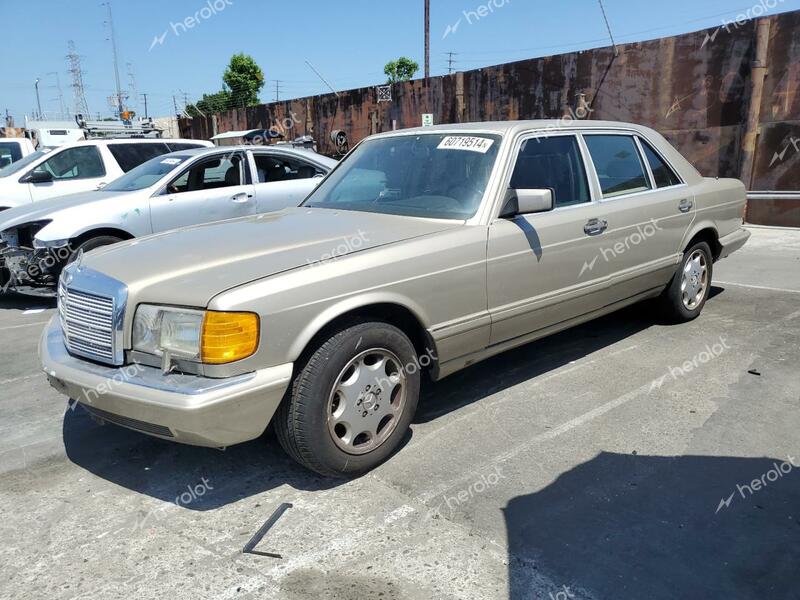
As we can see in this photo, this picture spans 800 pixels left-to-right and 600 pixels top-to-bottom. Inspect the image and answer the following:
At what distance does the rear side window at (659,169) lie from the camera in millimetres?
5086

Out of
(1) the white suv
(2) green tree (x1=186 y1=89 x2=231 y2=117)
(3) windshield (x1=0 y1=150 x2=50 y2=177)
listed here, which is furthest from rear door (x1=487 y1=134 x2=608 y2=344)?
Answer: (2) green tree (x1=186 y1=89 x2=231 y2=117)

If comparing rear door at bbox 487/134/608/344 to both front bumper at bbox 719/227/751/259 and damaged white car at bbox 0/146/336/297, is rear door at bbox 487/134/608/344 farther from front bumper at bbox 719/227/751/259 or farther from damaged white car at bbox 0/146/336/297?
damaged white car at bbox 0/146/336/297

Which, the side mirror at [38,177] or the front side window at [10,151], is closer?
the side mirror at [38,177]

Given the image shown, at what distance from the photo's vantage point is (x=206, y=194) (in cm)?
732

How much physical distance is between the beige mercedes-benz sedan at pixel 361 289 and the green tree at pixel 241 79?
2066 inches

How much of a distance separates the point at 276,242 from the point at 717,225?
4.10m

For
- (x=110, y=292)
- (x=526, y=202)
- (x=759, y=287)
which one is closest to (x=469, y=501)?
(x=526, y=202)

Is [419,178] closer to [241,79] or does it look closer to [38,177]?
[38,177]

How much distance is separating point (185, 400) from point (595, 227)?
289cm

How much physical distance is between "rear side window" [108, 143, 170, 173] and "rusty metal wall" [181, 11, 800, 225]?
795 centimetres

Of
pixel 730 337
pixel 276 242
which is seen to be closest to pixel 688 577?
pixel 276 242

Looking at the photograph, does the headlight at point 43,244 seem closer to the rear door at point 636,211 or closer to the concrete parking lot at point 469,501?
the concrete parking lot at point 469,501

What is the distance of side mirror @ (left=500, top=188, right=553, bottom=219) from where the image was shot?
3574mm

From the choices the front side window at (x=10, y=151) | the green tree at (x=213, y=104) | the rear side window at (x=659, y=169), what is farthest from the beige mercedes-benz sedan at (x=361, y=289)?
the green tree at (x=213, y=104)
